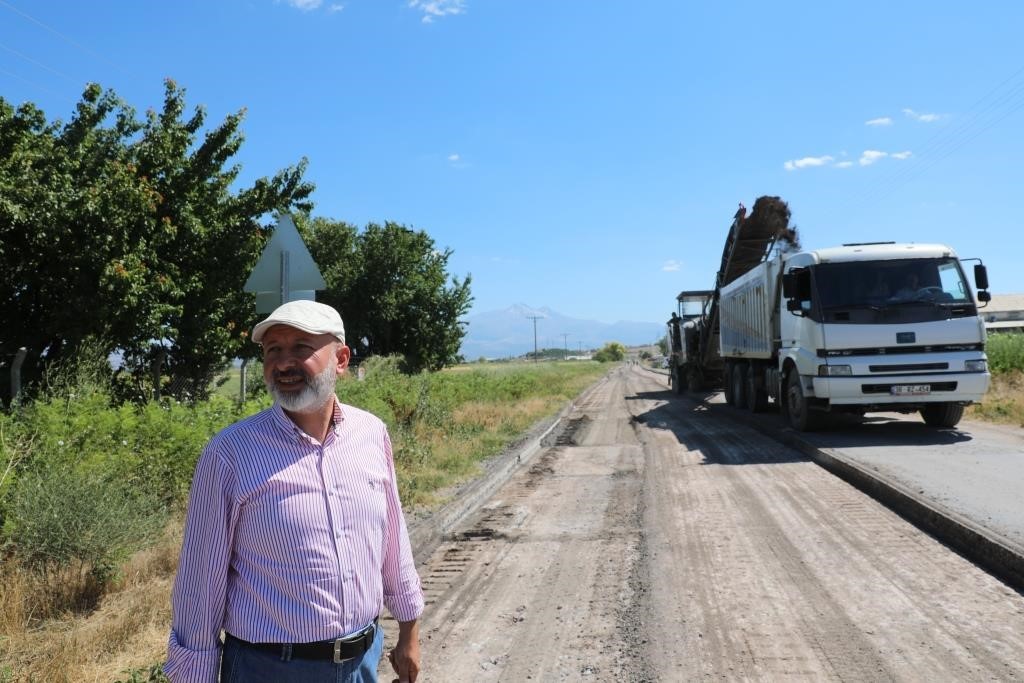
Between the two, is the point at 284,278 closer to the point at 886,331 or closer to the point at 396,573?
the point at 396,573

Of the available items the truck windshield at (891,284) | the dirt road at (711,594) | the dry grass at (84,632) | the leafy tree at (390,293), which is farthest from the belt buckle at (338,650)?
the leafy tree at (390,293)

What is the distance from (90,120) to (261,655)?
46.0ft

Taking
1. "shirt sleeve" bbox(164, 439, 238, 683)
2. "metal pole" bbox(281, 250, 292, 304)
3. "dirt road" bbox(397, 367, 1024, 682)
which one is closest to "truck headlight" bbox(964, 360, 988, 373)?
"dirt road" bbox(397, 367, 1024, 682)

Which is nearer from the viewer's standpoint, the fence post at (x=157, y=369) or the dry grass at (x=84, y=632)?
the dry grass at (x=84, y=632)

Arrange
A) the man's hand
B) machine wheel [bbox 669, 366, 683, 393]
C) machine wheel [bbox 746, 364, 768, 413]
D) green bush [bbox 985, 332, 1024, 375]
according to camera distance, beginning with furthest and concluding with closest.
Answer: machine wheel [bbox 669, 366, 683, 393] → green bush [bbox 985, 332, 1024, 375] → machine wheel [bbox 746, 364, 768, 413] → the man's hand

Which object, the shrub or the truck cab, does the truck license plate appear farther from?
the shrub

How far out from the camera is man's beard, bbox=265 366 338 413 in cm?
220

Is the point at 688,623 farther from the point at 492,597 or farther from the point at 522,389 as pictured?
the point at 522,389

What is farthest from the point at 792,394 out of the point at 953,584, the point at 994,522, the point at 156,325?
the point at 156,325

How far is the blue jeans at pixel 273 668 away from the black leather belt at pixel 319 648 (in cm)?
1

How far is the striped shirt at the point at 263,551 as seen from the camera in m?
2.08

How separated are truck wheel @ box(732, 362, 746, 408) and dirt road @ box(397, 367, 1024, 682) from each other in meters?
9.23

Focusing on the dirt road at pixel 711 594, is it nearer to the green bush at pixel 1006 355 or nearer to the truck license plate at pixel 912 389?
the truck license plate at pixel 912 389

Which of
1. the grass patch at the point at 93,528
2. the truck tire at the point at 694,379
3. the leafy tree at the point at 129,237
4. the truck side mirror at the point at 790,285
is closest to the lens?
the grass patch at the point at 93,528
